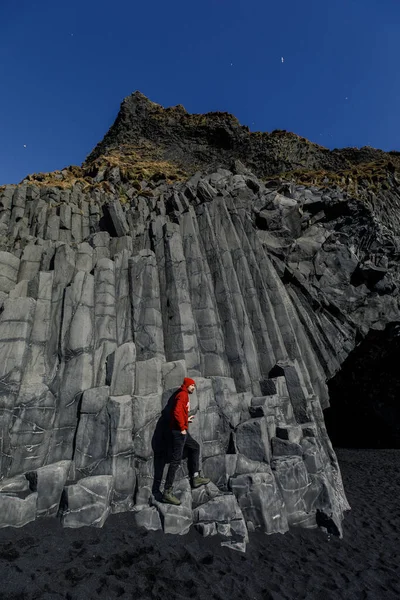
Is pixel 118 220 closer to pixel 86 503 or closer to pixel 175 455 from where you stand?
pixel 175 455

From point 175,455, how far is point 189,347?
3.96m

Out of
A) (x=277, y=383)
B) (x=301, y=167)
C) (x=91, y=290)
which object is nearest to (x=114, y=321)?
(x=91, y=290)

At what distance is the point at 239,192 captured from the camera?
20.5 m

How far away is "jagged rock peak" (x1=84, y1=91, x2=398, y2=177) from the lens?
46219 millimetres

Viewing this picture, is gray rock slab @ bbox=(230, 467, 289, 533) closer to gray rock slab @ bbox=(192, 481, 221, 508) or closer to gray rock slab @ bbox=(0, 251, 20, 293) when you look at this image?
gray rock slab @ bbox=(192, 481, 221, 508)

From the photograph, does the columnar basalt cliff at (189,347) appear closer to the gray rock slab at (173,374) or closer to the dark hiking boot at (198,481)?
the gray rock slab at (173,374)

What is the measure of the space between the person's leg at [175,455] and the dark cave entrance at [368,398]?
18.0 meters

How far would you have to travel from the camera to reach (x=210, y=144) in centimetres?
4975

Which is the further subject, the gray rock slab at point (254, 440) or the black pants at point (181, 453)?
the gray rock slab at point (254, 440)

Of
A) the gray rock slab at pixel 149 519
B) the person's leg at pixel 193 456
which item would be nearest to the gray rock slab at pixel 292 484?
the person's leg at pixel 193 456

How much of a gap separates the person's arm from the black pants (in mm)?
173

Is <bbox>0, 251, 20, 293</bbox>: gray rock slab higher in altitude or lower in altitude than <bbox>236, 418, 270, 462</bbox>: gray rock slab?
higher

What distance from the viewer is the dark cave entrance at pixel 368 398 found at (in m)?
23.5

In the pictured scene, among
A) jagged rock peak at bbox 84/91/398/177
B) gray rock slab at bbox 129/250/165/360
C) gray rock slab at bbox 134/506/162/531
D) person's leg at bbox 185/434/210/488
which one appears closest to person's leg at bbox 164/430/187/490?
person's leg at bbox 185/434/210/488
